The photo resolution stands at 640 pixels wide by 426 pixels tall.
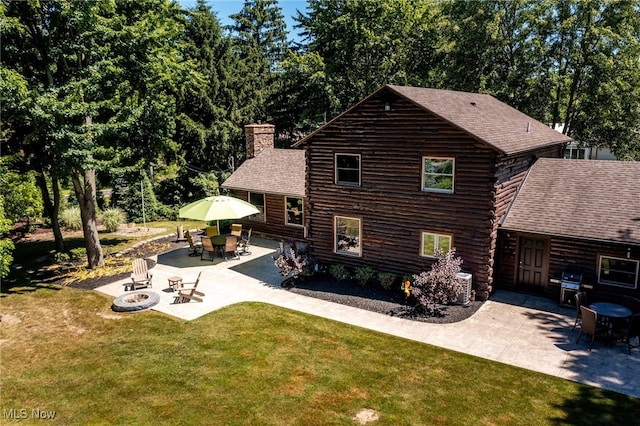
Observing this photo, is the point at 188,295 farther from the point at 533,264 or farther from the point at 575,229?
the point at 575,229

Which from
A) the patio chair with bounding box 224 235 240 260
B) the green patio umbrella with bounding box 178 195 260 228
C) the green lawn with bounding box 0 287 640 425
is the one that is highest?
the green patio umbrella with bounding box 178 195 260 228

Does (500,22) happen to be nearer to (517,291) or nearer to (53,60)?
(517,291)

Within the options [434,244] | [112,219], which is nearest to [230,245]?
[434,244]

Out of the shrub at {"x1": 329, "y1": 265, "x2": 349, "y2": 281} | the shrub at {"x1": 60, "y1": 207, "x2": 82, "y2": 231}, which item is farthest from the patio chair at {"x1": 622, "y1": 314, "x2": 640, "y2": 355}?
the shrub at {"x1": 60, "y1": 207, "x2": 82, "y2": 231}

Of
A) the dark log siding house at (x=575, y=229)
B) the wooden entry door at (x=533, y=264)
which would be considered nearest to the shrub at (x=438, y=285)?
the dark log siding house at (x=575, y=229)

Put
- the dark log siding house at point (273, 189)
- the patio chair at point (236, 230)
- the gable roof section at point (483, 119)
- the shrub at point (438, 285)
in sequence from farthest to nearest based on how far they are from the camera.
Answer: the dark log siding house at point (273, 189) → the patio chair at point (236, 230) → the gable roof section at point (483, 119) → the shrub at point (438, 285)

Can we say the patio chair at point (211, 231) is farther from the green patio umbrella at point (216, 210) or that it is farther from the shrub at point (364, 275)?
the shrub at point (364, 275)

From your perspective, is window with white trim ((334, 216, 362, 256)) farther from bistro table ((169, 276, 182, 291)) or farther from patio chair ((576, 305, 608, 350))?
patio chair ((576, 305, 608, 350))
